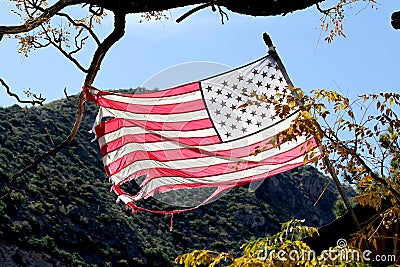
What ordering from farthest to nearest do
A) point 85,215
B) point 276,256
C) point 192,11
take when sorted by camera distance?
point 85,215, point 192,11, point 276,256

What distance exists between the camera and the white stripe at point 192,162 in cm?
512

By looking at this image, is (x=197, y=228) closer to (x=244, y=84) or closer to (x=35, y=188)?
(x=35, y=188)

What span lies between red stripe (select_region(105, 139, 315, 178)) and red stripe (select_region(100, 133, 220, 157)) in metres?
0.12

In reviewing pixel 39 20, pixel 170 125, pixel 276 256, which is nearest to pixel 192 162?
pixel 170 125

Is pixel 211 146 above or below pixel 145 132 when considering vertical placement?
below

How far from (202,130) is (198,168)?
1.10ft

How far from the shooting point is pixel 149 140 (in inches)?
224

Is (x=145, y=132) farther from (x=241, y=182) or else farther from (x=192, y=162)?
(x=241, y=182)

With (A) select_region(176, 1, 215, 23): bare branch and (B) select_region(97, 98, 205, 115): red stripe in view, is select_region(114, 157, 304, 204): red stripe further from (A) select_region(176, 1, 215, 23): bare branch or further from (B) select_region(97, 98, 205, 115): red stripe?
(A) select_region(176, 1, 215, 23): bare branch

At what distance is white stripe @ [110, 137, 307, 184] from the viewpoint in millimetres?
5123

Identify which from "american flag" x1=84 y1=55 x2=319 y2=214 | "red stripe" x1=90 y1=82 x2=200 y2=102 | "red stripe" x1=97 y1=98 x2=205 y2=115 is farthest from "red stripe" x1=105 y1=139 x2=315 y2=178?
"red stripe" x1=90 y1=82 x2=200 y2=102

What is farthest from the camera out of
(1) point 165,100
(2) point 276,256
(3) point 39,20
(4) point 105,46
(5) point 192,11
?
(1) point 165,100

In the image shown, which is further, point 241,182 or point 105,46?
point 241,182

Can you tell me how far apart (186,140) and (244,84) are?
0.70 m
